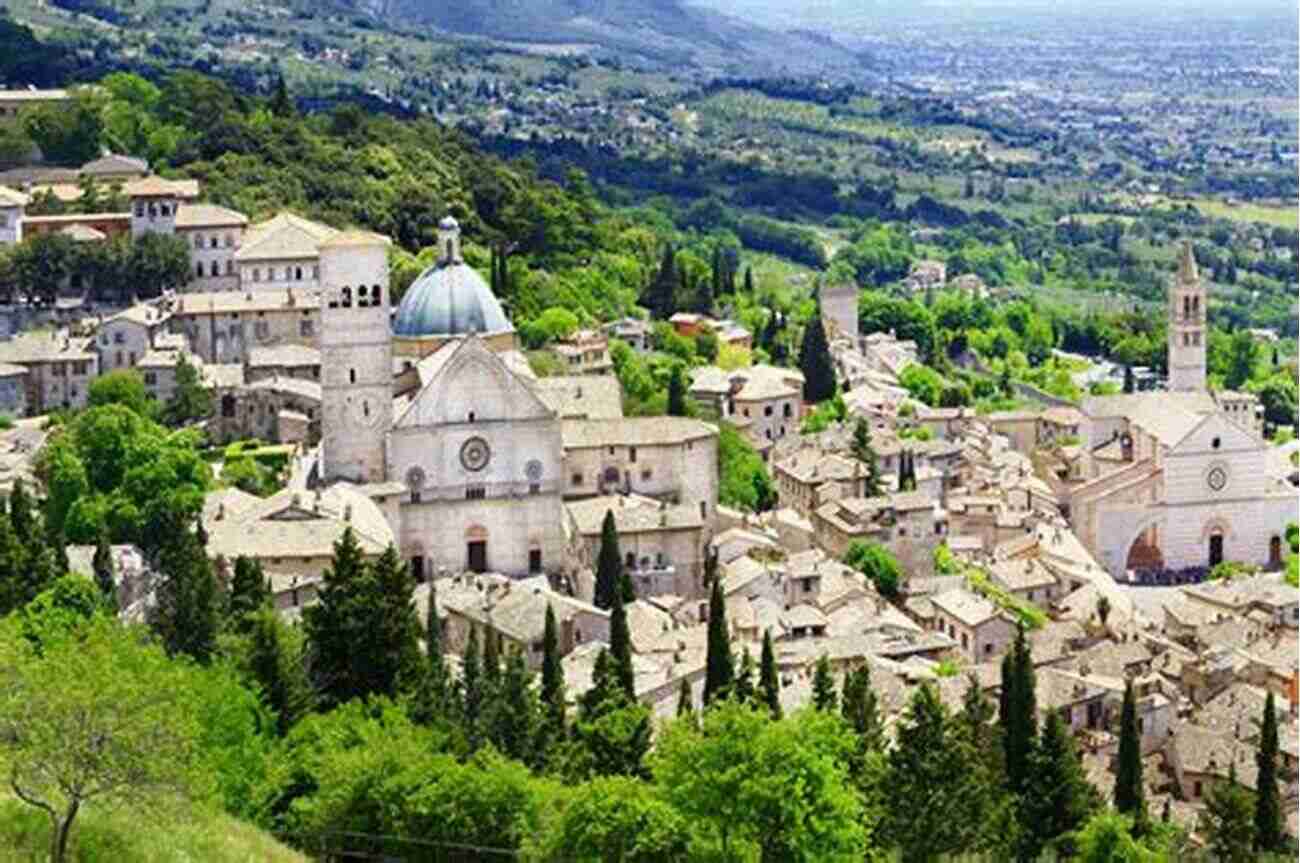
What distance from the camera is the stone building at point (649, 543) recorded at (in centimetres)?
4562

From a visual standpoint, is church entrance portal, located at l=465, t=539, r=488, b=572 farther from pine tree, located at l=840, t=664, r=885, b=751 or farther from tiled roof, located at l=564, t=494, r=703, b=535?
pine tree, located at l=840, t=664, r=885, b=751

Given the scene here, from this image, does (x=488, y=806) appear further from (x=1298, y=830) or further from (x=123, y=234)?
(x=123, y=234)

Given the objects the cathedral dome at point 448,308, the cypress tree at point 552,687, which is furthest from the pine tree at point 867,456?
the cypress tree at point 552,687

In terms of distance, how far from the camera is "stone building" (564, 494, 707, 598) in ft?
150

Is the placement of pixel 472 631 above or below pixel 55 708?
below

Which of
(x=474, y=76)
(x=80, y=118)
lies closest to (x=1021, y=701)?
(x=80, y=118)

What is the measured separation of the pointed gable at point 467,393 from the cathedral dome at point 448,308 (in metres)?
3.67

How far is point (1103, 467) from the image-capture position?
6138cm

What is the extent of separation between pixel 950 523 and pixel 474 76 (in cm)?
14280

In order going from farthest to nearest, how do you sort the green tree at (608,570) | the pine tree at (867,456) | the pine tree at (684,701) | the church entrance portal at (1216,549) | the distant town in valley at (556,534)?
the church entrance portal at (1216,549) < the pine tree at (867,456) < the green tree at (608,570) < the pine tree at (684,701) < the distant town in valley at (556,534)

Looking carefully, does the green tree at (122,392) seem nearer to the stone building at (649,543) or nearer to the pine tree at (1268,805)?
the stone building at (649,543)

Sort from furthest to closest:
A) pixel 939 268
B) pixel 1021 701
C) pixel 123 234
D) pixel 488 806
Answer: pixel 939 268, pixel 123 234, pixel 1021 701, pixel 488 806

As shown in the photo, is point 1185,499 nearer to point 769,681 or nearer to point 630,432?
point 630,432

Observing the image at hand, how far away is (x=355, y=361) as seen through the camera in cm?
4575
